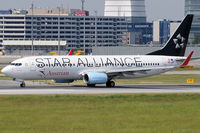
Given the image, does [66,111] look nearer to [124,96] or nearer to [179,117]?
[179,117]

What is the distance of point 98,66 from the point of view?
240 feet

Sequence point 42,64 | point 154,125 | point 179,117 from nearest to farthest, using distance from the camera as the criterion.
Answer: point 154,125 < point 179,117 < point 42,64

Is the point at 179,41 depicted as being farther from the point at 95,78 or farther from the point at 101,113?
the point at 101,113

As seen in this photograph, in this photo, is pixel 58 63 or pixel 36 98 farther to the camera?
pixel 58 63

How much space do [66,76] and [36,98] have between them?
1719 centimetres

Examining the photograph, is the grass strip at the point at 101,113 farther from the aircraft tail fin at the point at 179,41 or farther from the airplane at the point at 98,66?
the aircraft tail fin at the point at 179,41

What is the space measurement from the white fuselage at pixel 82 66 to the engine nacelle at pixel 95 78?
1239 mm

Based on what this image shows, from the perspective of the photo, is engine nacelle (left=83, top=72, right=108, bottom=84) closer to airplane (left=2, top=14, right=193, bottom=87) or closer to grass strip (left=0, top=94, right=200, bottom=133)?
airplane (left=2, top=14, right=193, bottom=87)

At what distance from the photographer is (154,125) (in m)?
36.5

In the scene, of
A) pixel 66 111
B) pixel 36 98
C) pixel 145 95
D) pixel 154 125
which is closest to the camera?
pixel 154 125

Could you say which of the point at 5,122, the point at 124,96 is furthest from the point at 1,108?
the point at 124,96

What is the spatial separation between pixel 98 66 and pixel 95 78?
342cm

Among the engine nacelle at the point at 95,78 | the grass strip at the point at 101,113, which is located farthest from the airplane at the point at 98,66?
the grass strip at the point at 101,113

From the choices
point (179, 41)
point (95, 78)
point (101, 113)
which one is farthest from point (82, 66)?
point (101, 113)
